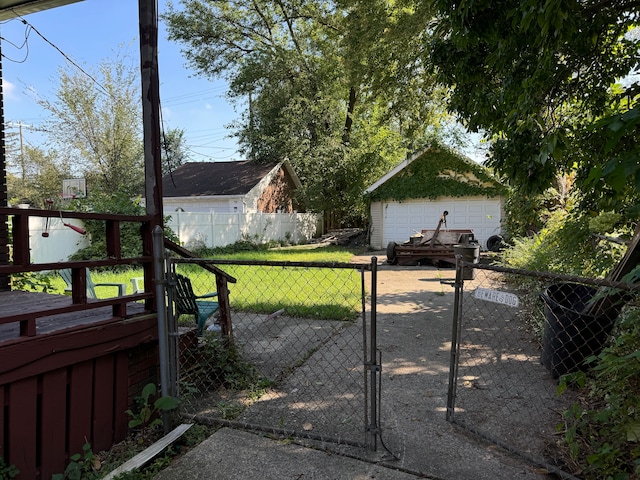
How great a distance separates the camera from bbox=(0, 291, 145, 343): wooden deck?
2486mm

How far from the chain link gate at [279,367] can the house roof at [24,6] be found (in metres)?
3.03

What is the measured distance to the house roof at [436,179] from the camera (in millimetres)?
16672

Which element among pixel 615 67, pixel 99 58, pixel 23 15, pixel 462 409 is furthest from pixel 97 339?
pixel 99 58

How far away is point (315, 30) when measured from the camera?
21.8 m

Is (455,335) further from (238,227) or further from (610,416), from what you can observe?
(238,227)

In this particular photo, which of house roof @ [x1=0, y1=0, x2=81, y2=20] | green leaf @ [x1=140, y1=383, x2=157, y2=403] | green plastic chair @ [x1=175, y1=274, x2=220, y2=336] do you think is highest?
house roof @ [x1=0, y1=0, x2=81, y2=20]

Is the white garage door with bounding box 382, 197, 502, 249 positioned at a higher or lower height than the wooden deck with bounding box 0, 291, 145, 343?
higher

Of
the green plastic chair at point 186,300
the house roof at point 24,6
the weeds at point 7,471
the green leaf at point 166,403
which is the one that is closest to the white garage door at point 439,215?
the green plastic chair at point 186,300

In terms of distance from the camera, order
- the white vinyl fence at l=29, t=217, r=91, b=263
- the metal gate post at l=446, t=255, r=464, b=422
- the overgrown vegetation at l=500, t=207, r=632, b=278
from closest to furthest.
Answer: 1. the metal gate post at l=446, t=255, r=464, b=422
2. the overgrown vegetation at l=500, t=207, r=632, b=278
3. the white vinyl fence at l=29, t=217, r=91, b=263

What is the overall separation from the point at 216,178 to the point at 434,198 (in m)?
12.6

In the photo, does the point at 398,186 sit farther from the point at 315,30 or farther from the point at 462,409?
the point at 462,409

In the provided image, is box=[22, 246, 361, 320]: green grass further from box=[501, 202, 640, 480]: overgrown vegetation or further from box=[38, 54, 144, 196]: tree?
box=[38, 54, 144, 196]: tree

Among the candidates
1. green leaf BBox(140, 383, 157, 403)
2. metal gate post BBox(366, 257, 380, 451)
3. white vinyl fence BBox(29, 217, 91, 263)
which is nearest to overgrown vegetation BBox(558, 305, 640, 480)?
metal gate post BBox(366, 257, 380, 451)

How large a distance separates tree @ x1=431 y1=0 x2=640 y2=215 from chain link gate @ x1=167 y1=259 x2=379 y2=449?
80.2 inches
